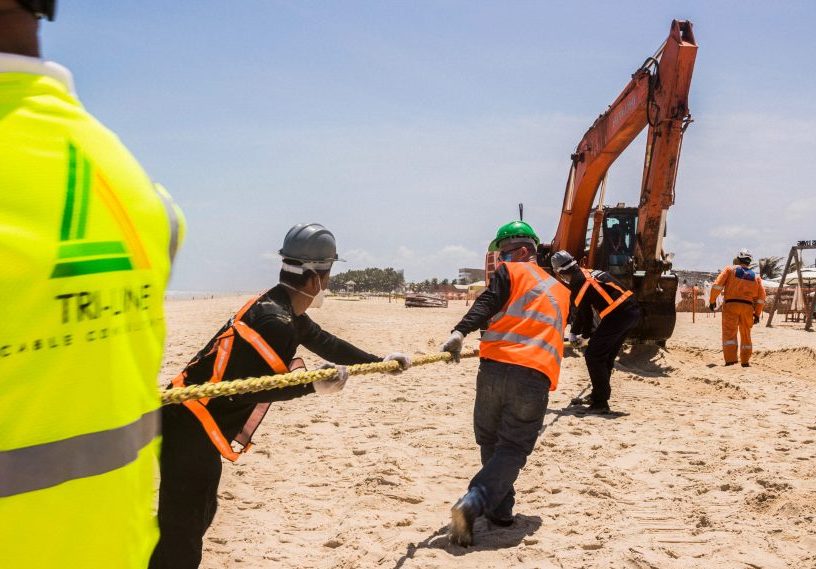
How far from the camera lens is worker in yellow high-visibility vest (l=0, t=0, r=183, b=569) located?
2.84 feet

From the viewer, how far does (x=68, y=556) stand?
939mm

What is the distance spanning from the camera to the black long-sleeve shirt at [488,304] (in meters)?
4.07

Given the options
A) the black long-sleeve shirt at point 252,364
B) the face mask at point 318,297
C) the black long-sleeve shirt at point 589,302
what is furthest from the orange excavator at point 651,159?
the black long-sleeve shirt at point 252,364

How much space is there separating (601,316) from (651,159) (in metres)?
4.10

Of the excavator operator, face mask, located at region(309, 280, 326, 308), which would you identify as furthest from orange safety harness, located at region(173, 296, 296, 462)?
the excavator operator

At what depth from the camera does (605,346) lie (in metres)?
7.19

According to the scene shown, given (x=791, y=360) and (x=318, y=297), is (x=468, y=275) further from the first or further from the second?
(x=318, y=297)

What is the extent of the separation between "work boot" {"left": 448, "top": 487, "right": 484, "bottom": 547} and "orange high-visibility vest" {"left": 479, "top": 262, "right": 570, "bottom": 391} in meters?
0.87

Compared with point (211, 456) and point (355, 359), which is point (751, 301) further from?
point (211, 456)

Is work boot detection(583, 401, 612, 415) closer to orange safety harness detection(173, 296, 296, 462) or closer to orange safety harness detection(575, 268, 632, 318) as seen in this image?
orange safety harness detection(575, 268, 632, 318)

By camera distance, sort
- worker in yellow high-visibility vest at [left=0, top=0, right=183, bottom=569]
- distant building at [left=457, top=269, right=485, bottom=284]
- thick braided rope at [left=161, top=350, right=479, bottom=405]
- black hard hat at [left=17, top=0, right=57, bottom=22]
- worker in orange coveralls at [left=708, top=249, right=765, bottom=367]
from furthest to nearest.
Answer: distant building at [left=457, top=269, right=485, bottom=284] < worker in orange coveralls at [left=708, top=249, right=765, bottom=367] < thick braided rope at [left=161, top=350, right=479, bottom=405] < black hard hat at [left=17, top=0, right=57, bottom=22] < worker in yellow high-visibility vest at [left=0, top=0, right=183, bottom=569]

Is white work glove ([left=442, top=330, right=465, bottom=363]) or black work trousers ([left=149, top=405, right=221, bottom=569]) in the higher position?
white work glove ([left=442, top=330, right=465, bottom=363])

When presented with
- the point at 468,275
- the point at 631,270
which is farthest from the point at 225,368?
the point at 468,275

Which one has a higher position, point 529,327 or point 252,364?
point 529,327
